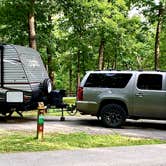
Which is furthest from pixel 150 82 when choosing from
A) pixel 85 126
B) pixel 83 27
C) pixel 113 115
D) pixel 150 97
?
pixel 83 27

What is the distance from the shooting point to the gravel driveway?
1353cm

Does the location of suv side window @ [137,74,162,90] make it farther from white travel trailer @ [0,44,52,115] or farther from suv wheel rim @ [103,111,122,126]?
white travel trailer @ [0,44,52,115]

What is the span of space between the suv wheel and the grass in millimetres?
2244

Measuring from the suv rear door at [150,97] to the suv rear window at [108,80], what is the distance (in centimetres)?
48

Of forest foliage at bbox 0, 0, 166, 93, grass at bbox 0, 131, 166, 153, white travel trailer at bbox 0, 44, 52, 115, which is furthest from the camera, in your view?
forest foliage at bbox 0, 0, 166, 93

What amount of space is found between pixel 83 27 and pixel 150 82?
1572cm

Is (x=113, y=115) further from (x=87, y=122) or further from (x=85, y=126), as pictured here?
(x=87, y=122)

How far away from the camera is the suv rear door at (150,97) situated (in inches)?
569

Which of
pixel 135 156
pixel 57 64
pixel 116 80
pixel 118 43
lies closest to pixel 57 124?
pixel 116 80

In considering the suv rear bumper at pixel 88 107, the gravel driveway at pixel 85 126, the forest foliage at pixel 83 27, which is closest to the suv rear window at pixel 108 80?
the suv rear bumper at pixel 88 107

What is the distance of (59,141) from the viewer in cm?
1127

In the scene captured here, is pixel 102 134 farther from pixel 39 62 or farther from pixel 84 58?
pixel 84 58

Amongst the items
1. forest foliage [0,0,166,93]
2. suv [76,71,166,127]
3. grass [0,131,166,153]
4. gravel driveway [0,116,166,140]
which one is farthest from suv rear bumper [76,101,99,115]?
forest foliage [0,0,166,93]

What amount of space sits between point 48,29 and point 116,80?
42.5 feet
